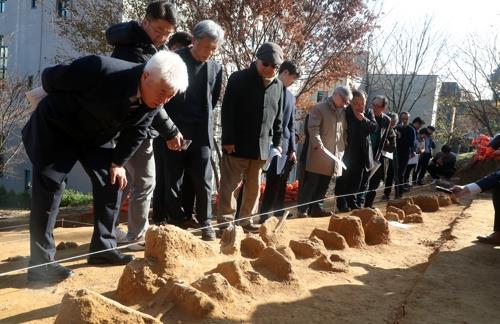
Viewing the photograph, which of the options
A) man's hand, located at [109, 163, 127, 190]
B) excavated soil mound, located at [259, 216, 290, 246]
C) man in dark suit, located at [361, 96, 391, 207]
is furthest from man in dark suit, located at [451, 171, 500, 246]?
man's hand, located at [109, 163, 127, 190]

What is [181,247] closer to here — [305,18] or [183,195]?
[183,195]

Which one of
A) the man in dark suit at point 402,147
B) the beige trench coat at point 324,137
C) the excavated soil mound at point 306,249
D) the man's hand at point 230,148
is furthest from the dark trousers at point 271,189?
the man in dark suit at point 402,147

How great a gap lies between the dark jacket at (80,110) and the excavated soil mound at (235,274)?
1034 mm

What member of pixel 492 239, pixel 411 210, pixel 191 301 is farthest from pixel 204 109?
pixel 411 210

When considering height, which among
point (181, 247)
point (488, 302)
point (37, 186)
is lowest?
point (488, 302)

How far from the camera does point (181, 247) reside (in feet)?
9.49

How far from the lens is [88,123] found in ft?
9.29

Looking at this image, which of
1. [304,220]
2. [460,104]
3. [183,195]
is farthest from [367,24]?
[460,104]

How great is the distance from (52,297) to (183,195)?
2135 millimetres

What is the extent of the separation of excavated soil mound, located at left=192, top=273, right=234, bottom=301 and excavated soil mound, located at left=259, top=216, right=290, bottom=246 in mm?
1151

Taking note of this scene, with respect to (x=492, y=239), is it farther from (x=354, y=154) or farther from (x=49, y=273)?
(x=49, y=273)

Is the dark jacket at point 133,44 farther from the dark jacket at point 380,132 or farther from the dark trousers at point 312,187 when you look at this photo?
the dark jacket at point 380,132

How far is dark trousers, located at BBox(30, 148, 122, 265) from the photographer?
2.81 meters

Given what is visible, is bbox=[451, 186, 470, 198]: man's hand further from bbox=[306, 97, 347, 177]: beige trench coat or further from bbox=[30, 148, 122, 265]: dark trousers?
bbox=[30, 148, 122, 265]: dark trousers
